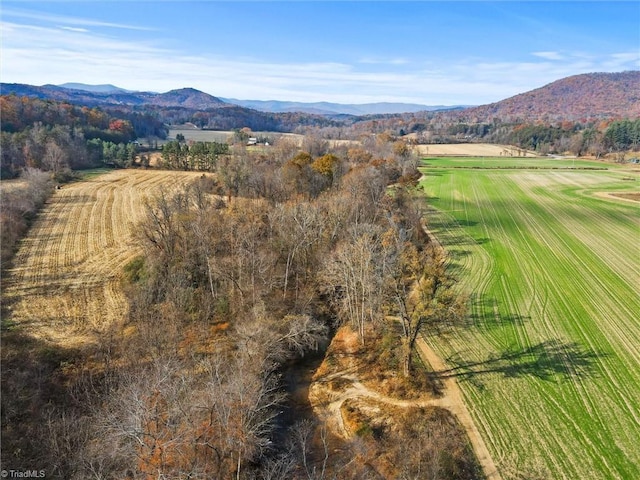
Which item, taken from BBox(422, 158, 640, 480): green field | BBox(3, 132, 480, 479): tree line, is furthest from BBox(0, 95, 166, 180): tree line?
BBox(422, 158, 640, 480): green field

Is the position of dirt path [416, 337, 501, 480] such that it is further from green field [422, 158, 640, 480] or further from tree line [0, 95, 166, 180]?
tree line [0, 95, 166, 180]

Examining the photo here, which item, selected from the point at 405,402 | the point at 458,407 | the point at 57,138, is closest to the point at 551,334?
the point at 458,407

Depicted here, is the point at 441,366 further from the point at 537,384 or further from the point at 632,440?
the point at 632,440

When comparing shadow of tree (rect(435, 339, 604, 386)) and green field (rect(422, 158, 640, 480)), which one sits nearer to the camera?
green field (rect(422, 158, 640, 480))

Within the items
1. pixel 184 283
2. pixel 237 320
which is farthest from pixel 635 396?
pixel 184 283

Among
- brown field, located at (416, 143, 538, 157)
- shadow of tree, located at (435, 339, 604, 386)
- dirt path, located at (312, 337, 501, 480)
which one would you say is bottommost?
dirt path, located at (312, 337, 501, 480)

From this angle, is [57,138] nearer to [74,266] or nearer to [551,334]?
[74,266]

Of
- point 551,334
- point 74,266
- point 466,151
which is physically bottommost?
point 74,266
